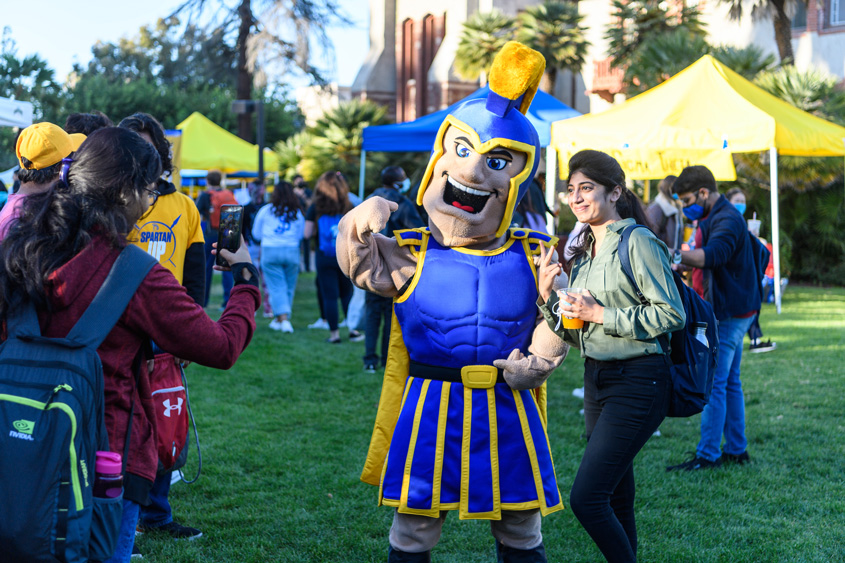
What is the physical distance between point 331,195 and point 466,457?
6.18m

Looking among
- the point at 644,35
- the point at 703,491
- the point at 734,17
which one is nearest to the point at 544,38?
the point at 644,35

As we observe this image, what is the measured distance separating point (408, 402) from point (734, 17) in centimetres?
1927

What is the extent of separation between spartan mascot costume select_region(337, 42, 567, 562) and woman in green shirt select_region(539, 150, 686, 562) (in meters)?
0.16

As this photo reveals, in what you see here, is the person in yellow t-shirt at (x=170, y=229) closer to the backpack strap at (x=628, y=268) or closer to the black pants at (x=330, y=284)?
the backpack strap at (x=628, y=268)

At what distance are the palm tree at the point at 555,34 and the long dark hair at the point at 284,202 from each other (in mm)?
11537

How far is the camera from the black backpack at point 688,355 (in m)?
3.15

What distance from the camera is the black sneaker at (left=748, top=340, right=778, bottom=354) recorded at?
8820 mm

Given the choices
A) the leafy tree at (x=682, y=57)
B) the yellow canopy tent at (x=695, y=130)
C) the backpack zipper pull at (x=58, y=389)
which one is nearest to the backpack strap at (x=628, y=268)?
the backpack zipper pull at (x=58, y=389)

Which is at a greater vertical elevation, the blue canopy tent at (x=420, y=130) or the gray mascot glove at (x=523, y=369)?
the blue canopy tent at (x=420, y=130)

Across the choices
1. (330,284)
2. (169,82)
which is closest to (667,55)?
(330,284)

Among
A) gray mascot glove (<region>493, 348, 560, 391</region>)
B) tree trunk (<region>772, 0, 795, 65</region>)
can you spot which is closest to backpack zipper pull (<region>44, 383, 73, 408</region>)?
gray mascot glove (<region>493, 348, 560, 391</region>)

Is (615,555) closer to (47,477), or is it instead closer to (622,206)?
(622,206)

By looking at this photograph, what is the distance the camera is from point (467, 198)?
3.05 metres

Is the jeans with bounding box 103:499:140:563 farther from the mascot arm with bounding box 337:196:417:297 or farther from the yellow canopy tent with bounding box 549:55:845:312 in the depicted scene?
the yellow canopy tent with bounding box 549:55:845:312
